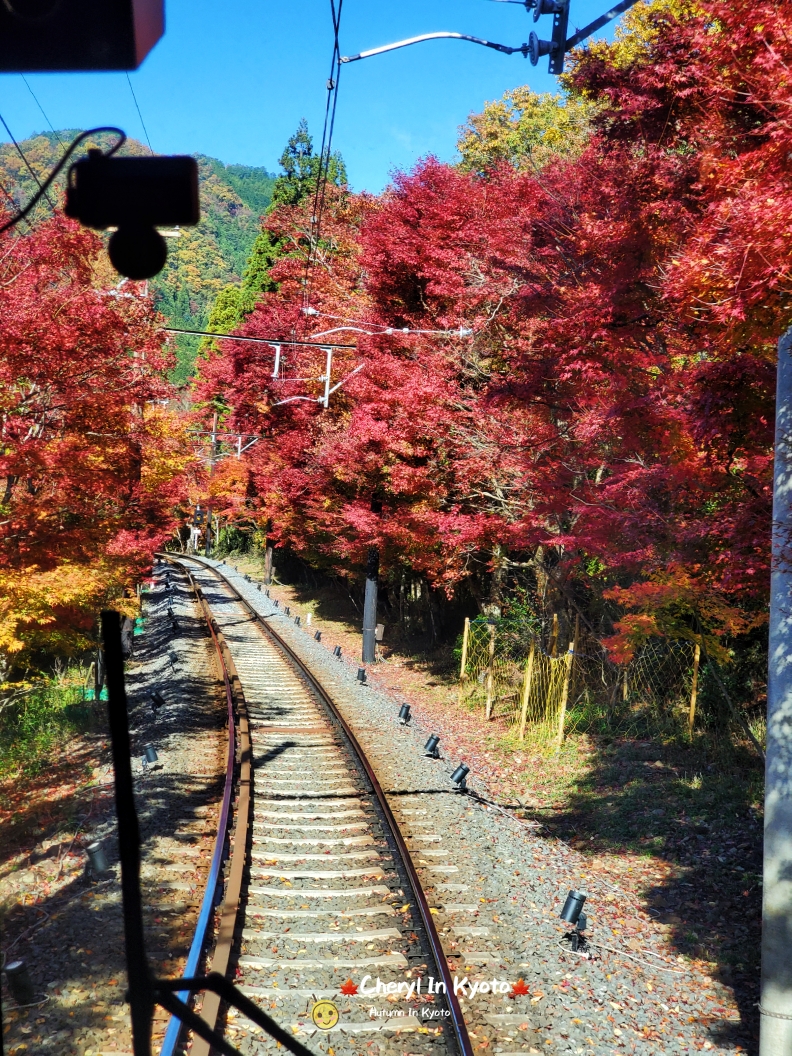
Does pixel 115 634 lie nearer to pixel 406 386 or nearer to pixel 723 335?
pixel 723 335

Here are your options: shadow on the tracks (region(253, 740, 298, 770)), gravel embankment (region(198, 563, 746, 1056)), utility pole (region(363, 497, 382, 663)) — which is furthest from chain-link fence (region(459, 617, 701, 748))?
utility pole (region(363, 497, 382, 663))

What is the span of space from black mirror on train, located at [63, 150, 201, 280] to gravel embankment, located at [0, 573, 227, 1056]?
4.35m

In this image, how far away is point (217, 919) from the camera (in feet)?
20.3

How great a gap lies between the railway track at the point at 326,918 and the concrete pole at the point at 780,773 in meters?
1.70

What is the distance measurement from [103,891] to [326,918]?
1889mm

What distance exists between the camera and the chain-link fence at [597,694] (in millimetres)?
12109

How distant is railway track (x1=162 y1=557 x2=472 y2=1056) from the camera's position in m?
4.93


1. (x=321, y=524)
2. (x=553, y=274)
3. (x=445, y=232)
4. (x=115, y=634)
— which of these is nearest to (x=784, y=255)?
(x=115, y=634)

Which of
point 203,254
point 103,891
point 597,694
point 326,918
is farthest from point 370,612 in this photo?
point 203,254

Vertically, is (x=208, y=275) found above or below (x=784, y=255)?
above

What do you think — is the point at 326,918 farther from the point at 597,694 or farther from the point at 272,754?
the point at 597,694

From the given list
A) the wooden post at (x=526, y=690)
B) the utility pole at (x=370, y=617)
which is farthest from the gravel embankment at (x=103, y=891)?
the utility pole at (x=370, y=617)

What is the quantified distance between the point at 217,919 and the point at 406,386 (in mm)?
11136

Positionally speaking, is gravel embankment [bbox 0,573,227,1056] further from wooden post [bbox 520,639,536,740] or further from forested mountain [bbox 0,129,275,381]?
forested mountain [bbox 0,129,275,381]
